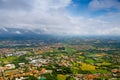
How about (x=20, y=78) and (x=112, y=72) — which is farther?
(x=112, y=72)

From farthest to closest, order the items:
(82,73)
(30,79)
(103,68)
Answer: (103,68)
(82,73)
(30,79)

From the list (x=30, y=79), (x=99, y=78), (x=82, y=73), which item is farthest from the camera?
(x=82, y=73)

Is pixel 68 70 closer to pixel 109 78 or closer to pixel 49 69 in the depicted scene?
pixel 49 69

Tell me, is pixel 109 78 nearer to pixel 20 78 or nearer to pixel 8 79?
pixel 20 78

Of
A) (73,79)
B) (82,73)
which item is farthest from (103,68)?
(73,79)

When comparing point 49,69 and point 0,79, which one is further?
point 49,69

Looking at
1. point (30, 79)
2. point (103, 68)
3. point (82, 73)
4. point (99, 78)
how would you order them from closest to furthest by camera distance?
1. point (30, 79)
2. point (99, 78)
3. point (82, 73)
4. point (103, 68)

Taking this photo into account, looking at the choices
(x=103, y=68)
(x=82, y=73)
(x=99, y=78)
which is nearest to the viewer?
(x=99, y=78)

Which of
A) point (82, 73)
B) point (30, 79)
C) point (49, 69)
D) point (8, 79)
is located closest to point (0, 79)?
point (8, 79)
